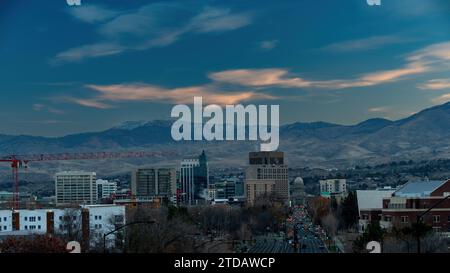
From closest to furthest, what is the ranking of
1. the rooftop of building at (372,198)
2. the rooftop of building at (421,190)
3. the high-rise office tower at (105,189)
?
the rooftop of building at (421,190), the rooftop of building at (372,198), the high-rise office tower at (105,189)

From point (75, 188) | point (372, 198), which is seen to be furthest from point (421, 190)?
point (75, 188)

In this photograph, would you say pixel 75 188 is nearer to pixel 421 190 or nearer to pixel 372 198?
pixel 372 198

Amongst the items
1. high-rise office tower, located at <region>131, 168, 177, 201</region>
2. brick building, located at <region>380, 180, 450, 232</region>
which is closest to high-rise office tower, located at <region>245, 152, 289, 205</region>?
brick building, located at <region>380, 180, 450, 232</region>

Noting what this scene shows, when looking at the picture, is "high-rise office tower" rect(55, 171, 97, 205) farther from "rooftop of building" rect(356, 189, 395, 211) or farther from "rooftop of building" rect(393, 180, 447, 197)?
"rooftop of building" rect(393, 180, 447, 197)

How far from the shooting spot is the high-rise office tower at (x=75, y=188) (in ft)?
139

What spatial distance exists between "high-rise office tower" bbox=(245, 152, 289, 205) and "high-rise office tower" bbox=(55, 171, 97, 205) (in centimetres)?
1179

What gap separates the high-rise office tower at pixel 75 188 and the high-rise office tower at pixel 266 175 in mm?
11790

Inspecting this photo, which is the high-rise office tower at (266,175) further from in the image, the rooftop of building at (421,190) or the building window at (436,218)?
the building window at (436,218)

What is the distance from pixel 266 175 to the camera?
2128 centimetres

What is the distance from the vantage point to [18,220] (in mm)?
28719

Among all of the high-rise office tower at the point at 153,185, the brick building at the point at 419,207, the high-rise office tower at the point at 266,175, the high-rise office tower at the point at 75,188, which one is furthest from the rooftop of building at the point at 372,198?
the high-rise office tower at the point at 75,188

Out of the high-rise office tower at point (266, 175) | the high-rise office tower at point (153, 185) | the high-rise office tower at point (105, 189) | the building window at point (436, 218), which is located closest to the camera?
the high-rise office tower at point (266, 175)

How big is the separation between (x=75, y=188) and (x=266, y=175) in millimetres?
29804
